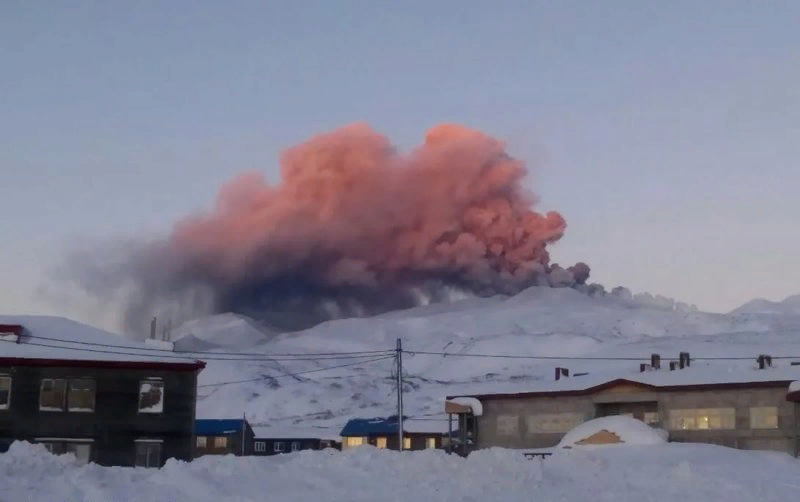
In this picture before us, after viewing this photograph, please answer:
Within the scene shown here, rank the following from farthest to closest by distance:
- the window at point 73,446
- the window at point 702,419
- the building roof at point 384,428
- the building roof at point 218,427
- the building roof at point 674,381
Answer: the building roof at point 218,427, the building roof at point 384,428, the window at point 702,419, the building roof at point 674,381, the window at point 73,446

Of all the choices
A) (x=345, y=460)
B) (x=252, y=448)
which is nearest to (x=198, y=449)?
(x=252, y=448)

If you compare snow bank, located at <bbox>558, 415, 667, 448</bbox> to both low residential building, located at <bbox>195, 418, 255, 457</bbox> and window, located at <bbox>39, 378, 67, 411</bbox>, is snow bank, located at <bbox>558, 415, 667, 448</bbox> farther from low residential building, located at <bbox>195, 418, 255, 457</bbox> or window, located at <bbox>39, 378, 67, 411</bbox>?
low residential building, located at <bbox>195, 418, 255, 457</bbox>

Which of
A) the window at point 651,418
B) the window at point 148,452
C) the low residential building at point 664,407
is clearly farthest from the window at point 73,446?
the window at point 651,418

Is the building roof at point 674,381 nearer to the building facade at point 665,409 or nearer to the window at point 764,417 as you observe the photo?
the building facade at point 665,409

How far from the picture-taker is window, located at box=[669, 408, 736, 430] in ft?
213

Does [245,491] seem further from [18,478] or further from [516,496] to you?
[516,496]

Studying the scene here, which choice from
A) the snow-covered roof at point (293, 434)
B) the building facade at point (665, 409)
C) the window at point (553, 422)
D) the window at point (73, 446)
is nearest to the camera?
the window at point (73, 446)

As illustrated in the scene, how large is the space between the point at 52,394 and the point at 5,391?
2.26 metres

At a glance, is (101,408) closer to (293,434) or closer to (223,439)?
(223,439)

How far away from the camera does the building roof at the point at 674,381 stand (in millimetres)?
64375

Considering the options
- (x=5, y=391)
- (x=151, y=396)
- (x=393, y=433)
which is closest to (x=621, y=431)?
(x=151, y=396)

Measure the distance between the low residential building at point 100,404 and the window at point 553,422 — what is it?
26530 millimetres

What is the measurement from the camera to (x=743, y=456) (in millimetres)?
47125

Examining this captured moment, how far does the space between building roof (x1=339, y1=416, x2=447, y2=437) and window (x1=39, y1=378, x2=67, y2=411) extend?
6210cm
